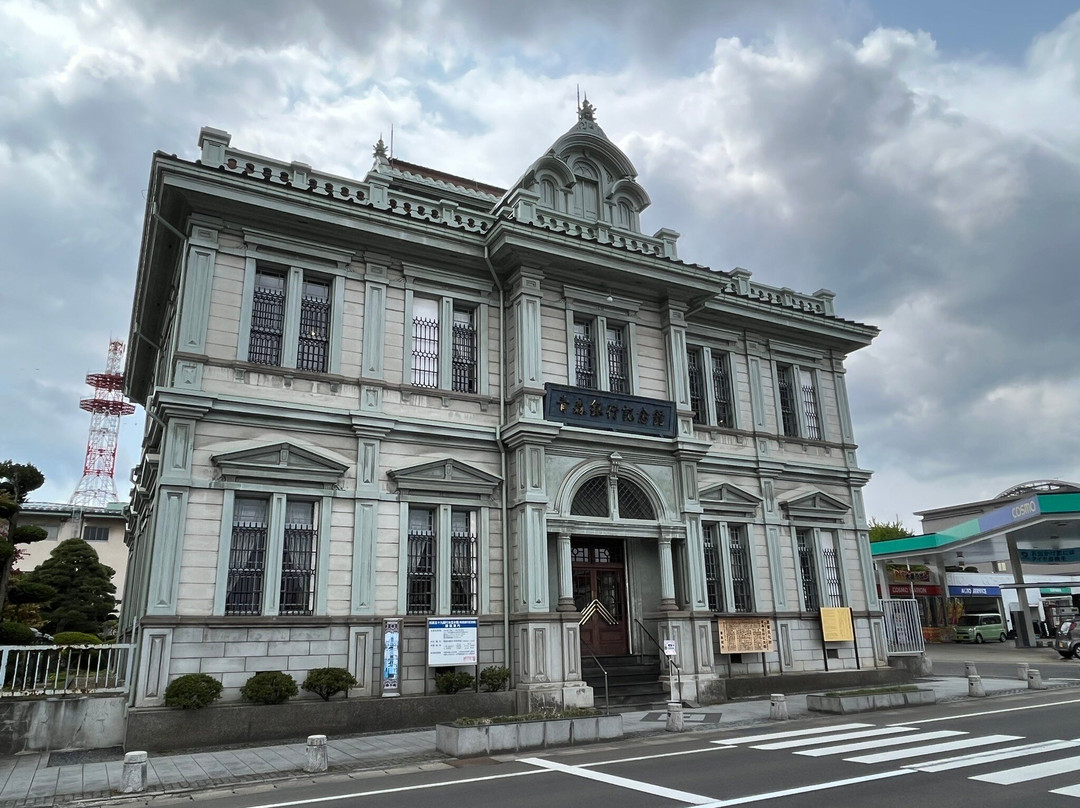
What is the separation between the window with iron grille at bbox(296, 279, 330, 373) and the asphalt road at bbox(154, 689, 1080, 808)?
9.18 m

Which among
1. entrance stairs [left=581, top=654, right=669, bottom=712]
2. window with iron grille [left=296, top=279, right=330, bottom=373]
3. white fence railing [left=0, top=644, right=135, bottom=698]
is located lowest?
entrance stairs [left=581, top=654, right=669, bottom=712]

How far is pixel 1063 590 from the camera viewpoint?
Result: 53781 mm

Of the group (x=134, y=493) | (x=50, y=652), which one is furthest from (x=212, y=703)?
(x=134, y=493)

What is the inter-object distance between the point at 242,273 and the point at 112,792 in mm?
10417

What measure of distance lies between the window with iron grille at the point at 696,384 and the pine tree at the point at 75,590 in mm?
27242

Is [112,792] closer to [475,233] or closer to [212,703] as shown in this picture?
[212,703]

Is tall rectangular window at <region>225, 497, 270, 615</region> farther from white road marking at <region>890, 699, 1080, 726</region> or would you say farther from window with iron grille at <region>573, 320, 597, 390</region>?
white road marking at <region>890, 699, 1080, 726</region>

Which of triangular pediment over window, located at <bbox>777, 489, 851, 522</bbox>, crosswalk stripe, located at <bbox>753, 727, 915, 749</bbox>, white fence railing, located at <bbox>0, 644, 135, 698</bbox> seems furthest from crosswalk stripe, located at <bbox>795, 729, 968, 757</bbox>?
white fence railing, located at <bbox>0, 644, 135, 698</bbox>

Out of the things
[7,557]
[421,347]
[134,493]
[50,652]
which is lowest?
[50,652]

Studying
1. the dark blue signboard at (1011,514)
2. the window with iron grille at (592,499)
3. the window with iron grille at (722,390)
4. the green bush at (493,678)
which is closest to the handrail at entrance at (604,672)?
the green bush at (493,678)

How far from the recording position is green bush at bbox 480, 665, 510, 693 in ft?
53.5

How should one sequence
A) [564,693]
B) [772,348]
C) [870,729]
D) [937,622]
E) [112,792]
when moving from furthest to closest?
[937,622], [772,348], [564,693], [870,729], [112,792]

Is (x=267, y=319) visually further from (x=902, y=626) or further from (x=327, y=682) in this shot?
(x=902, y=626)

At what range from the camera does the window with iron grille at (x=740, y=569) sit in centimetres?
2106
